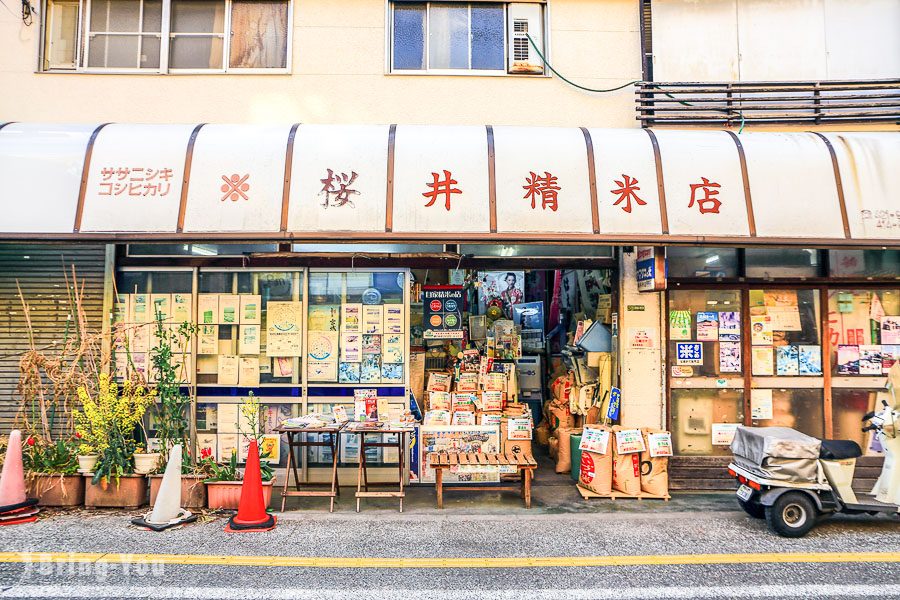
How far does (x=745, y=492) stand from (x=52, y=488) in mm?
8653

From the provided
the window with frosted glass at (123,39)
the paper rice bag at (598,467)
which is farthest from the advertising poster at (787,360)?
the window with frosted glass at (123,39)

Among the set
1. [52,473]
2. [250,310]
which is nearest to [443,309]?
[250,310]

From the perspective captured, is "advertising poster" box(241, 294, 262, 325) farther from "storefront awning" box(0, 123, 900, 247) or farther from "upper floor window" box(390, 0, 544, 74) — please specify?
"upper floor window" box(390, 0, 544, 74)

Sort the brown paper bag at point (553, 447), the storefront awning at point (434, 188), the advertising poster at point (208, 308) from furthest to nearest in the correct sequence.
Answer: the brown paper bag at point (553, 447)
the advertising poster at point (208, 308)
the storefront awning at point (434, 188)

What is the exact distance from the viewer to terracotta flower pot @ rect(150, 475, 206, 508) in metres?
7.00

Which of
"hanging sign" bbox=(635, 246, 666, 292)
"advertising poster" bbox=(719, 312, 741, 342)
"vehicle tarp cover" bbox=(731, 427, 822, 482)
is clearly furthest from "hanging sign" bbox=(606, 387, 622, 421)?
"vehicle tarp cover" bbox=(731, 427, 822, 482)

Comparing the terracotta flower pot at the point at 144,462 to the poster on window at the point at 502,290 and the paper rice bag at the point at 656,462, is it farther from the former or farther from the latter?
the paper rice bag at the point at 656,462

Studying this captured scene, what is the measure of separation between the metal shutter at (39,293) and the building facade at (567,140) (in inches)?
4.3

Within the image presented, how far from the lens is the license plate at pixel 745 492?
657 cm

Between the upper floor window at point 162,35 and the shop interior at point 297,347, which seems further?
the upper floor window at point 162,35

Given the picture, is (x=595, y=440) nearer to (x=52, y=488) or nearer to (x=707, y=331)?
(x=707, y=331)

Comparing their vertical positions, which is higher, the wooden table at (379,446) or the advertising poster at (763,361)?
the advertising poster at (763,361)

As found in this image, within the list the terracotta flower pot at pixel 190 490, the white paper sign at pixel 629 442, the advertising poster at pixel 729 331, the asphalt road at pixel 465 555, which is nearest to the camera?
the asphalt road at pixel 465 555

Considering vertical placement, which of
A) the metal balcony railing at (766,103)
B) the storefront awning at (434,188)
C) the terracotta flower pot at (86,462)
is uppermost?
the metal balcony railing at (766,103)
